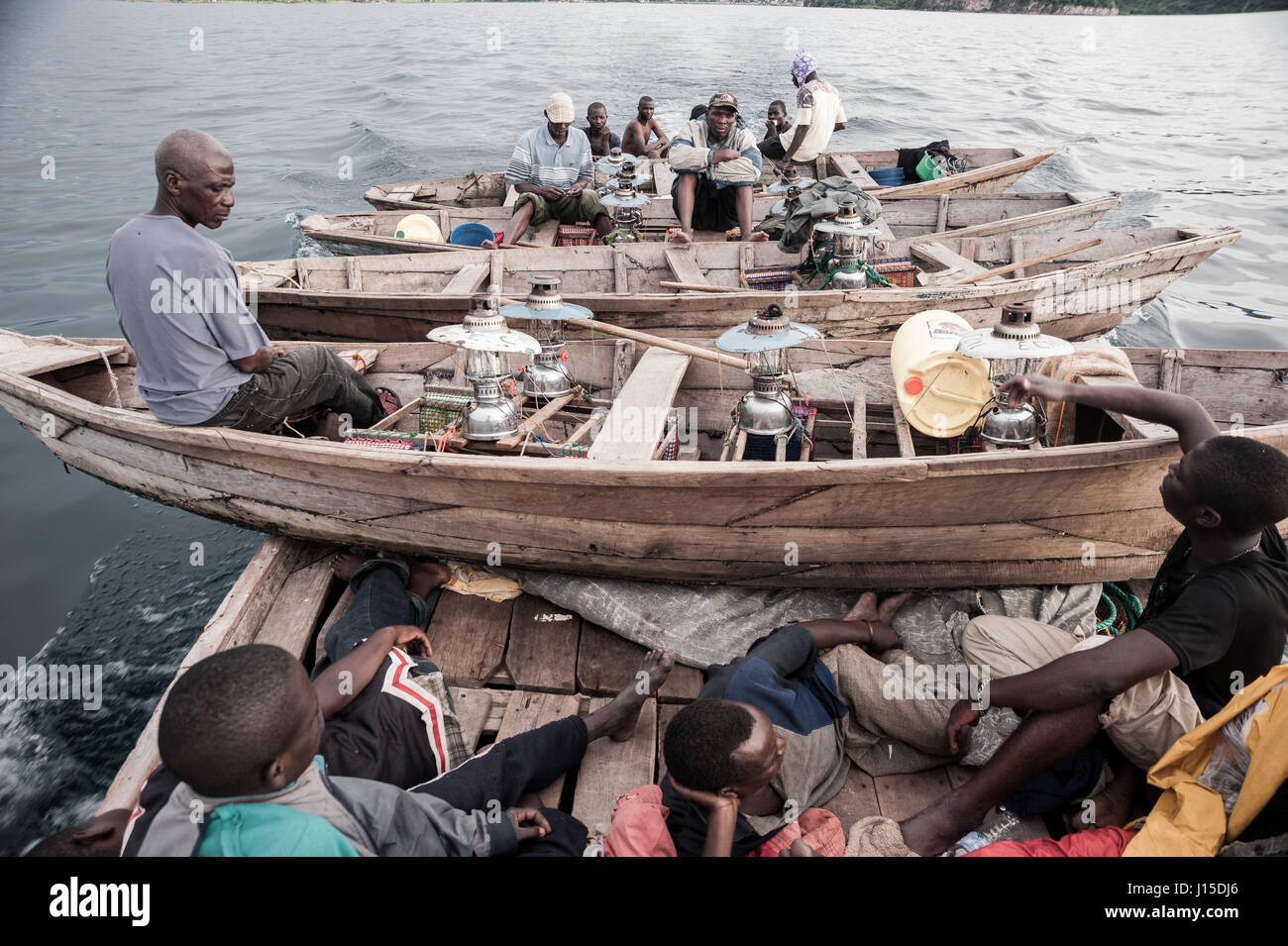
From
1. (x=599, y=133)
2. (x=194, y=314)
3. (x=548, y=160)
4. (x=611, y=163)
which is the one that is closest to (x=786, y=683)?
(x=194, y=314)

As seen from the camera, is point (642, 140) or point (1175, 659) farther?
point (642, 140)

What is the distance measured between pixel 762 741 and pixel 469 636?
1753 millimetres

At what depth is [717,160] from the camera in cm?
691

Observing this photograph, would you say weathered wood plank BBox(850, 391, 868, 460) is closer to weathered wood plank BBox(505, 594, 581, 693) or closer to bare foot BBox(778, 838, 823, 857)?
weathered wood plank BBox(505, 594, 581, 693)

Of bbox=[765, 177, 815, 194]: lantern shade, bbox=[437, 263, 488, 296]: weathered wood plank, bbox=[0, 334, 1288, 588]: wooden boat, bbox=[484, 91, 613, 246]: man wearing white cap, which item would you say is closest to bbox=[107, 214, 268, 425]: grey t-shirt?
bbox=[0, 334, 1288, 588]: wooden boat

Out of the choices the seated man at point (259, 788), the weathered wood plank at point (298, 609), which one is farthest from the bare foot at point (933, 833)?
the weathered wood plank at point (298, 609)

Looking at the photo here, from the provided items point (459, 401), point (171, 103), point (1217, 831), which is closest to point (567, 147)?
point (459, 401)

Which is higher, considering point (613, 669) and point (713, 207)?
point (713, 207)

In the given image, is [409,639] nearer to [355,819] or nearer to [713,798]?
[355,819]

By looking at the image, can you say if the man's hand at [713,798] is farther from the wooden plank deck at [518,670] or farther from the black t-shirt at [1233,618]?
the black t-shirt at [1233,618]

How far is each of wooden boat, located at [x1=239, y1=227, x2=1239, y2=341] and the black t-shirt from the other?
119 inches

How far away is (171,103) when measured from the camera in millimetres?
24672

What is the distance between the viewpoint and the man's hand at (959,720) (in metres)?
2.56

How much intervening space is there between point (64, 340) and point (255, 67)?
3612 centimetres
